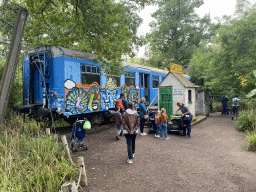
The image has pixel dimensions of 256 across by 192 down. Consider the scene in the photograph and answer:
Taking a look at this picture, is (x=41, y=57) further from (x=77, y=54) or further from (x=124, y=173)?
(x=124, y=173)

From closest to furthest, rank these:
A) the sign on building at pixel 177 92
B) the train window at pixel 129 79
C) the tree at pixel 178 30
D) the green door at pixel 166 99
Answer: the sign on building at pixel 177 92
the green door at pixel 166 99
the train window at pixel 129 79
the tree at pixel 178 30

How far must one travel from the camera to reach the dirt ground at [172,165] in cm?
354

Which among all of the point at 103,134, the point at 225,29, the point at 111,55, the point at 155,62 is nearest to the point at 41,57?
the point at 111,55

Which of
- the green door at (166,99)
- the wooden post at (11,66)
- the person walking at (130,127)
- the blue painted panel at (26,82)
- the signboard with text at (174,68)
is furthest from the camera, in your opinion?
the signboard with text at (174,68)

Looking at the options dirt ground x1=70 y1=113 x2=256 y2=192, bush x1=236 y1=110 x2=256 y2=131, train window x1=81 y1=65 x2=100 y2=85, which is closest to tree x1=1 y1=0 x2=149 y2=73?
train window x1=81 y1=65 x2=100 y2=85

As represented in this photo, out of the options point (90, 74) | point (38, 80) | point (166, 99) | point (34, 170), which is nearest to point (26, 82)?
point (38, 80)

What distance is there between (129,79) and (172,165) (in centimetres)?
729

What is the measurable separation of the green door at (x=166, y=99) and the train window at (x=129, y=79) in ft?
7.10

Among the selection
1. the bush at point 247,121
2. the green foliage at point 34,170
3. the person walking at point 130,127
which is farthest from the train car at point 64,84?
the bush at point 247,121

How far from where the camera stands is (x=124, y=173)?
→ 4.05 metres

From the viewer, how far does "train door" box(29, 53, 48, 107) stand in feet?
24.3

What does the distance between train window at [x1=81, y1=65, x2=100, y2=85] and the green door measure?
3.49 meters

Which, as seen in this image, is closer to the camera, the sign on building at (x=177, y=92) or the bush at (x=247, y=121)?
the bush at (x=247, y=121)

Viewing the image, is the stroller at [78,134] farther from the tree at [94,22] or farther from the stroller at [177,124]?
the stroller at [177,124]
